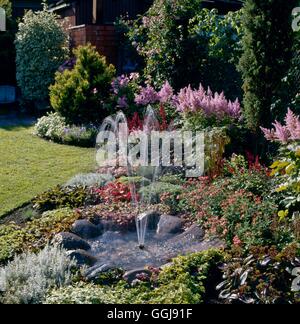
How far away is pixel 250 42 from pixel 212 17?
8.78 feet

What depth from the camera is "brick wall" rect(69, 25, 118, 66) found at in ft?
47.4

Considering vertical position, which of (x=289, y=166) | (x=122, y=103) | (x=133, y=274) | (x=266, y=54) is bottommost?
(x=133, y=274)

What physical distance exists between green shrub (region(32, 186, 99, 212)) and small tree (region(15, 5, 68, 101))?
7239 mm

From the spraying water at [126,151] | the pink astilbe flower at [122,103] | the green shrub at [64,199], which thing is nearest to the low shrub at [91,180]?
the green shrub at [64,199]

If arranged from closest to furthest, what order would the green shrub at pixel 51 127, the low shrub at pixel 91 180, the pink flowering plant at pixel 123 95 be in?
1. the low shrub at pixel 91 180
2. the pink flowering plant at pixel 123 95
3. the green shrub at pixel 51 127

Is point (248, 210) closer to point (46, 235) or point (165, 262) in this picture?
point (165, 262)

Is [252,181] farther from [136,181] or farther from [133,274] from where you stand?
[133,274]

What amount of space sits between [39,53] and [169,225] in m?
8.99

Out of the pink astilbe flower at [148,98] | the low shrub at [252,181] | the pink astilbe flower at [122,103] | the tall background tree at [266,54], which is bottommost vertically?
the low shrub at [252,181]

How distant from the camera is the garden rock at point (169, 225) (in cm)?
688

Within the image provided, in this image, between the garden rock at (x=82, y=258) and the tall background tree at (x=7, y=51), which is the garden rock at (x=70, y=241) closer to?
the garden rock at (x=82, y=258)

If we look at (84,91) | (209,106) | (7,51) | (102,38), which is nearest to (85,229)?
(209,106)

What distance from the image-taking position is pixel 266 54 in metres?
9.33

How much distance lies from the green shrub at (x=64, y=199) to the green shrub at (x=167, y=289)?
2302 millimetres
